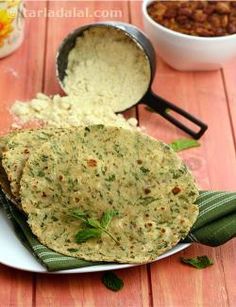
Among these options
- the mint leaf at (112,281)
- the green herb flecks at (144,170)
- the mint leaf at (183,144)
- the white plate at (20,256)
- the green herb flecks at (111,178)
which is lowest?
the mint leaf at (183,144)

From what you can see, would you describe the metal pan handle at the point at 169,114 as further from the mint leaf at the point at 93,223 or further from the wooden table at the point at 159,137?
the mint leaf at the point at 93,223

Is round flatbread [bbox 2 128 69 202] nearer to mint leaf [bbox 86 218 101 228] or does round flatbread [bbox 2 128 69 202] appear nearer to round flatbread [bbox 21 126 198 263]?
round flatbread [bbox 21 126 198 263]

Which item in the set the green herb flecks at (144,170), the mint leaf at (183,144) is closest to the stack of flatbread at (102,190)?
the green herb flecks at (144,170)

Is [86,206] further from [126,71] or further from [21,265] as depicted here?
[126,71]

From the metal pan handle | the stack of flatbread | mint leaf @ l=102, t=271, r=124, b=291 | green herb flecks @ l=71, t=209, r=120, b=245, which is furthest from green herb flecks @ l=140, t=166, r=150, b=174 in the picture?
the metal pan handle

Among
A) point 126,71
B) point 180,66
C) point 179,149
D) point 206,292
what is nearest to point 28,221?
point 206,292

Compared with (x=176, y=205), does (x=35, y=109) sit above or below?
below
